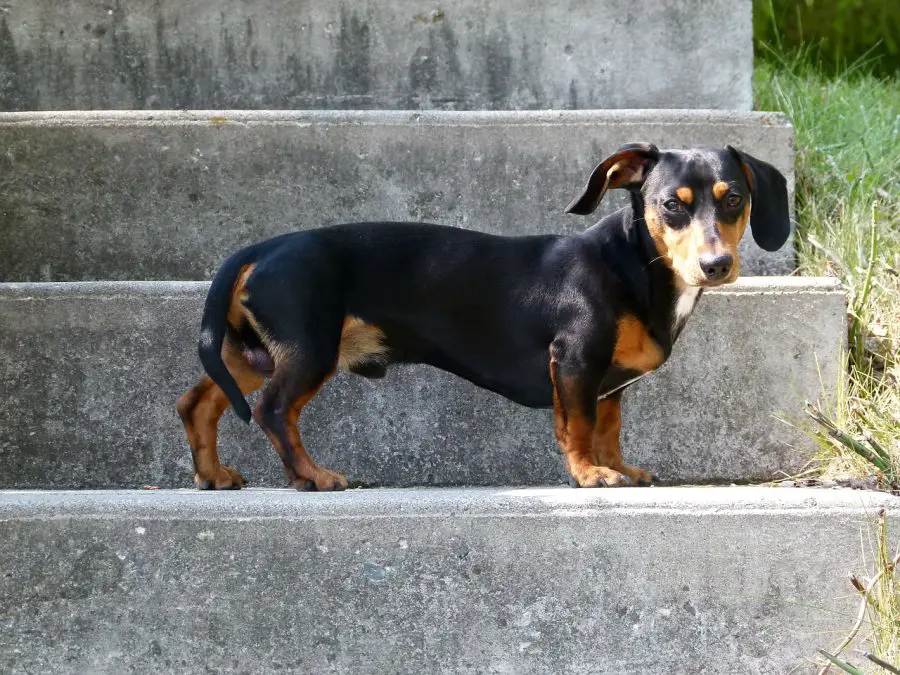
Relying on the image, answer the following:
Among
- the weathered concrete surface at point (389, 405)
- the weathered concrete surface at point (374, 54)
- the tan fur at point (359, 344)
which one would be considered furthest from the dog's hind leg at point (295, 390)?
the weathered concrete surface at point (374, 54)

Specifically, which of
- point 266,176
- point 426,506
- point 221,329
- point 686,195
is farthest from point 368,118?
point 426,506

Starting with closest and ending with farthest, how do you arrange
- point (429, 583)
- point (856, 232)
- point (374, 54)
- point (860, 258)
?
point (429, 583)
point (860, 258)
point (856, 232)
point (374, 54)

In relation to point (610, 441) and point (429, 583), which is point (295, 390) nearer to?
point (429, 583)

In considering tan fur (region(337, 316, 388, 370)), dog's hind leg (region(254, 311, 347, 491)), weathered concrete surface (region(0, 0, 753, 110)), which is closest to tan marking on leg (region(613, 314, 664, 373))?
tan fur (region(337, 316, 388, 370))

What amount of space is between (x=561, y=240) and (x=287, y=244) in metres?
0.73

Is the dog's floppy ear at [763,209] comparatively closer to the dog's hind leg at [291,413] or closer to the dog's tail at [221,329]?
the dog's hind leg at [291,413]

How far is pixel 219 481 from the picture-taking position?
2920 mm

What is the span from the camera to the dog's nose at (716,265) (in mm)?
2652

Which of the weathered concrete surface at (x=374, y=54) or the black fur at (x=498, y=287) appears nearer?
the black fur at (x=498, y=287)

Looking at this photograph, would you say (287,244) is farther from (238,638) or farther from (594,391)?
(238,638)

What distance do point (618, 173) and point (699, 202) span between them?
28 cm

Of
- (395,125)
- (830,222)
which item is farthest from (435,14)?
(830,222)

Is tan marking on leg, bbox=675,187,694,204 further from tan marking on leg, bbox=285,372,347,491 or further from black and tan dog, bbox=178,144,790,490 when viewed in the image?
tan marking on leg, bbox=285,372,347,491

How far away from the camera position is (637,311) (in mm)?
2900
